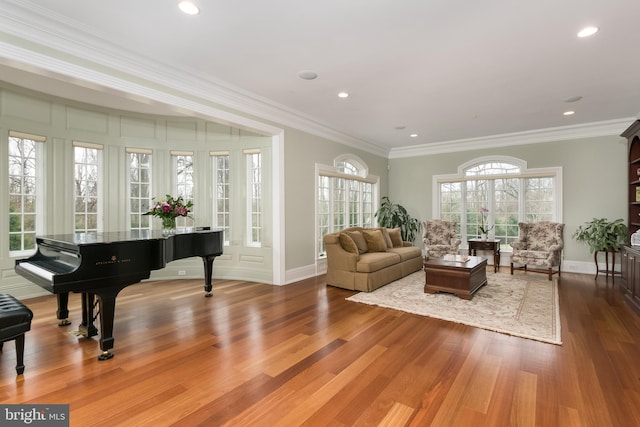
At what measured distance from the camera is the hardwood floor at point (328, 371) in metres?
1.99

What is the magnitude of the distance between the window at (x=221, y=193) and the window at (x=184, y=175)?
42 cm

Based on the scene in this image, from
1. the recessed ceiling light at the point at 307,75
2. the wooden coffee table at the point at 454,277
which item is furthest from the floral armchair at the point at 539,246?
the recessed ceiling light at the point at 307,75

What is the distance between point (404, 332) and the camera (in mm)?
3314

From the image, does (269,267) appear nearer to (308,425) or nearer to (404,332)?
(404,332)

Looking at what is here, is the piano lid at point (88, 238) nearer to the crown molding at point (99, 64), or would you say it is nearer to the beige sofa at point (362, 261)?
the crown molding at point (99, 64)

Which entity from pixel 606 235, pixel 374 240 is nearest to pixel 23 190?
pixel 374 240

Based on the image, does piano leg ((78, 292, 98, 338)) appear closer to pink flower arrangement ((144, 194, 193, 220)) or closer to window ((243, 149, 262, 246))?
pink flower arrangement ((144, 194, 193, 220))

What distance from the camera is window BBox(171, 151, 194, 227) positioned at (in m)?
5.91

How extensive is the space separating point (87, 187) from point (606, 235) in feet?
29.2

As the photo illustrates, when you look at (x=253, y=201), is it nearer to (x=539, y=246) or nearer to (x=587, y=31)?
(x=587, y=31)

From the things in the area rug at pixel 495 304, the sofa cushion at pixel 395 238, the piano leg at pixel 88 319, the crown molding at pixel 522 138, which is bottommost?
the area rug at pixel 495 304

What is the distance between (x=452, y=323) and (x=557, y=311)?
1.49 m

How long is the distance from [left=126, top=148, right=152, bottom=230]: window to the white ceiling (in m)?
0.87

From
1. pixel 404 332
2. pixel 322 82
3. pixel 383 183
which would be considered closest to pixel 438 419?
pixel 404 332
